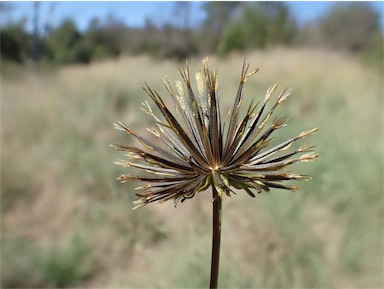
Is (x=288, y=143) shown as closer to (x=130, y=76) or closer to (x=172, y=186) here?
(x=172, y=186)

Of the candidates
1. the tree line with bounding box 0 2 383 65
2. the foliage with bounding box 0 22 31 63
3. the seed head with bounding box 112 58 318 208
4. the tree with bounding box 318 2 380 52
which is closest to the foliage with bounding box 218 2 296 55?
the tree line with bounding box 0 2 383 65

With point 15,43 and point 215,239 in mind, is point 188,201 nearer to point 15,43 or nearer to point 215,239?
point 215,239

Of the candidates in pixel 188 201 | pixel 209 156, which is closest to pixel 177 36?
pixel 188 201

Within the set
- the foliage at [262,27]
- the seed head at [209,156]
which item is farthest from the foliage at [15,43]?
the seed head at [209,156]

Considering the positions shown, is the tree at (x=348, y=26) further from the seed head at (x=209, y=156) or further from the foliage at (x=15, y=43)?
the seed head at (x=209, y=156)

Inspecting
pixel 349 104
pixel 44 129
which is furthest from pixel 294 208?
pixel 44 129

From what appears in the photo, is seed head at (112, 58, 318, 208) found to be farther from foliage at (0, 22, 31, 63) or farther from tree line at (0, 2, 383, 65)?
foliage at (0, 22, 31, 63)

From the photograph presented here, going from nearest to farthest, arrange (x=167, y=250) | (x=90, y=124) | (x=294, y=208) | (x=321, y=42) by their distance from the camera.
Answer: (x=167, y=250)
(x=294, y=208)
(x=90, y=124)
(x=321, y=42)
